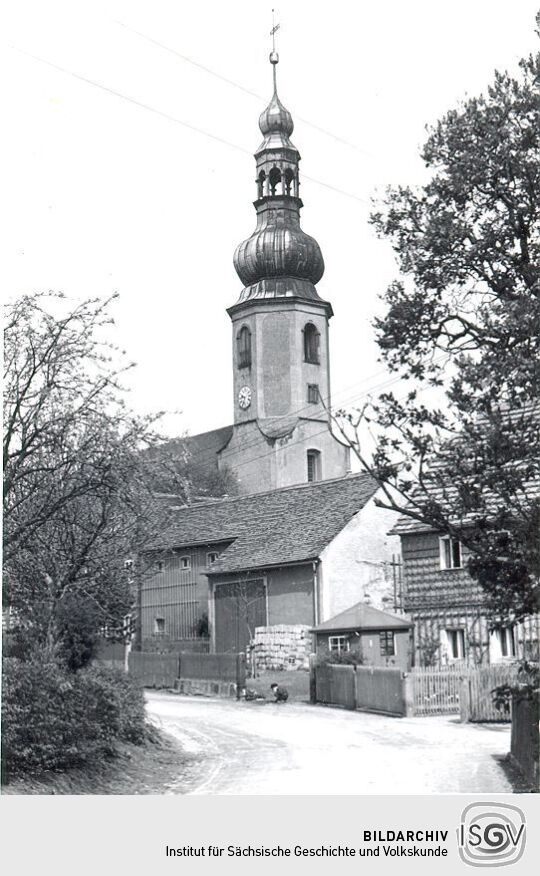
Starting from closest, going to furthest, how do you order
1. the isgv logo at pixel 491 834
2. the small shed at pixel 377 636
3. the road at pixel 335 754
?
the isgv logo at pixel 491 834 < the road at pixel 335 754 < the small shed at pixel 377 636

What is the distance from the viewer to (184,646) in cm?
3816

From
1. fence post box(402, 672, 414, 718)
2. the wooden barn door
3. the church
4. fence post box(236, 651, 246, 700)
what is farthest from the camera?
the wooden barn door

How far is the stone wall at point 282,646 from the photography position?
33.2 metres

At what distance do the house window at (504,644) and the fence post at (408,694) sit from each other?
21.7ft

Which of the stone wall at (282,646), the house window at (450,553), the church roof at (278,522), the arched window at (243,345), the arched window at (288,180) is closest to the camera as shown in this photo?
the arched window at (288,180)

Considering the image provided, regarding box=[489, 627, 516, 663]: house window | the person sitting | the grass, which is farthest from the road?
the person sitting

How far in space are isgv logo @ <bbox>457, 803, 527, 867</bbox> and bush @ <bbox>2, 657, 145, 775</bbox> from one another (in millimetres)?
4735

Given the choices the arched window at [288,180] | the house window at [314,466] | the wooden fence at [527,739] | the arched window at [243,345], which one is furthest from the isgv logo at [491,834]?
the house window at [314,466]

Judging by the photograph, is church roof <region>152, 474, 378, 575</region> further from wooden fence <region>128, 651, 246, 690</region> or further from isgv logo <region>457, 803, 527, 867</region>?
isgv logo <region>457, 803, 527, 867</region>

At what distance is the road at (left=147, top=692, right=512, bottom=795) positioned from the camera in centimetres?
959

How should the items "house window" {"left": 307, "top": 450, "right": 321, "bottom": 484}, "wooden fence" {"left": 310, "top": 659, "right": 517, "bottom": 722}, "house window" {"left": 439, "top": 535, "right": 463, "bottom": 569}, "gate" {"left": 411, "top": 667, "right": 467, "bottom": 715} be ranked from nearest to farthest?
"house window" {"left": 439, "top": 535, "right": 463, "bottom": 569}
"wooden fence" {"left": 310, "top": 659, "right": 517, "bottom": 722}
"gate" {"left": 411, "top": 667, "right": 467, "bottom": 715}
"house window" {"left": 307, "top": 450, "right": 321, "bottom": 484}

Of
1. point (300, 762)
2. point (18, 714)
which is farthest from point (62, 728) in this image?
point (300, 762)

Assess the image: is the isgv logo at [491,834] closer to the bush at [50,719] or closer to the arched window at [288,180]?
the bush at [50,719]

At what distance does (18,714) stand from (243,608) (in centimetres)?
2577
